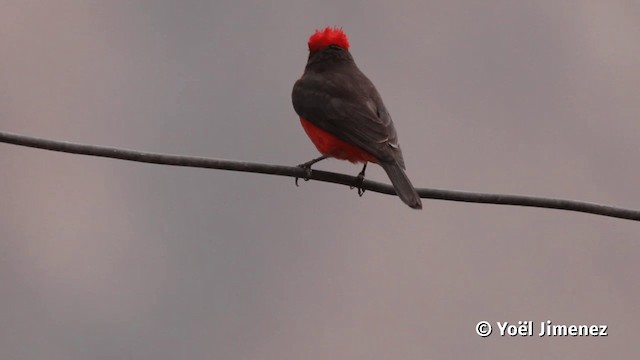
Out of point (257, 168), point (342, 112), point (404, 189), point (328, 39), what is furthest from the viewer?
point (328, 39)

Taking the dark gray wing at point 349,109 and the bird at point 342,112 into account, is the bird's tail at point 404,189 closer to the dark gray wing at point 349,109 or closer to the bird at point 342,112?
the bird at point 342,112

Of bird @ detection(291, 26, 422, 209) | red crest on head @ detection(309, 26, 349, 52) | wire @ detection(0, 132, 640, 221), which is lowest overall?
wire @ detection(0, 132, 640, 221)

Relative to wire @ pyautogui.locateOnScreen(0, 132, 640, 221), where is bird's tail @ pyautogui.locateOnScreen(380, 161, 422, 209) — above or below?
above

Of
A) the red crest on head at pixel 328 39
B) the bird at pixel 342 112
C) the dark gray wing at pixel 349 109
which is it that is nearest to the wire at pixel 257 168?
the bird at pixel 342 112

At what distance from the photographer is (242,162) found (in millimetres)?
4789

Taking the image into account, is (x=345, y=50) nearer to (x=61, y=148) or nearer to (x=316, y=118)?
(x=316, y=118)

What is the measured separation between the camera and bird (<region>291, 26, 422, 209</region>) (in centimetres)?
669

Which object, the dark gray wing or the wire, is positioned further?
the dark gray wing

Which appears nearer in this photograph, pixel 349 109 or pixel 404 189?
pixel 404 189

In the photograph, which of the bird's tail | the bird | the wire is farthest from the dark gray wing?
the wire

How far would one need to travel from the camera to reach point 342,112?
7070 mm

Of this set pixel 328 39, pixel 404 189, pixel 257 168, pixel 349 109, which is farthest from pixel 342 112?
pixel 257 168

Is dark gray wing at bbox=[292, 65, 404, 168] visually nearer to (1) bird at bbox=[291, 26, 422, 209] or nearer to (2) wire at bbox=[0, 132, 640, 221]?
(1) bird at bbox=[291, 26, 422, 209]

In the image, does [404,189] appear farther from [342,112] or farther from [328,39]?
[328,39]
